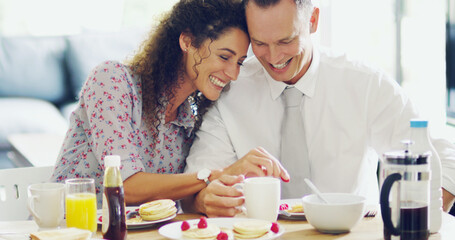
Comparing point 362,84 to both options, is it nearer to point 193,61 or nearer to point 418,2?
point 193,61

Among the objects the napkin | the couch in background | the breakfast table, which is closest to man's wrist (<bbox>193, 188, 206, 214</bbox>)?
the breakfast table

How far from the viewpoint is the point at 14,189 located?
6.28 feet

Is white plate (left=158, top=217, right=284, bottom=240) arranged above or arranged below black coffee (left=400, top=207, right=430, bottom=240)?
below

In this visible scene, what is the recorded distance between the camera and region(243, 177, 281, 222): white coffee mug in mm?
1442

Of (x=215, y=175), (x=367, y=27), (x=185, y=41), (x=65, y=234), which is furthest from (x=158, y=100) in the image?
(x=367, y=27)

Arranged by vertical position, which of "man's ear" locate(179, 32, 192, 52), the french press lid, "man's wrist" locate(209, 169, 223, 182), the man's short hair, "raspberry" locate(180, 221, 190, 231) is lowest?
"raspberry" locate(180, 221, 190, 231)

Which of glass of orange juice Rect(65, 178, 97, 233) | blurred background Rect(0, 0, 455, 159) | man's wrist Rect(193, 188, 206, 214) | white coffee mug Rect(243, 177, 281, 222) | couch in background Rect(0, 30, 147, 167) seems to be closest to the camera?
glass of orange juice Rect(65, 178, 97, 233)

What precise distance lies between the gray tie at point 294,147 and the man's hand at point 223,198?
1.53 ft

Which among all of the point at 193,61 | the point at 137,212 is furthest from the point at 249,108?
the point at 137,212

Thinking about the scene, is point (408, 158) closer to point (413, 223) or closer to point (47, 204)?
point (413, 223)

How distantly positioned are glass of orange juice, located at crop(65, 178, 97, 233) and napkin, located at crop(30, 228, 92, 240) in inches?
2.4

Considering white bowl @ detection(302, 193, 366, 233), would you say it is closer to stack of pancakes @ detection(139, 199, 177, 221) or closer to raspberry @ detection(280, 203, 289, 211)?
raspberry @ detection(280, 203, 289, 211)

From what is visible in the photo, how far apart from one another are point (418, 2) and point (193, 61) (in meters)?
2.28

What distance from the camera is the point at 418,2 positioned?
380 centimetres
